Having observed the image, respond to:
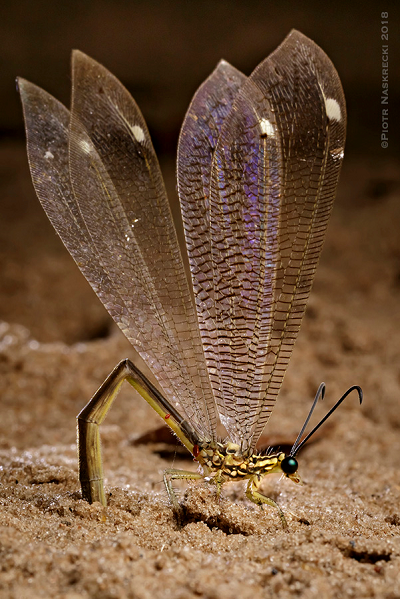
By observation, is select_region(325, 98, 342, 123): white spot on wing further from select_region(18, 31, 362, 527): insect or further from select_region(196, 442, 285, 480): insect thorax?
select_region(196, 442, 285, 480): insect thorax

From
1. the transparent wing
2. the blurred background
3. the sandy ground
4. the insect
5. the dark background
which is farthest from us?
the dark background

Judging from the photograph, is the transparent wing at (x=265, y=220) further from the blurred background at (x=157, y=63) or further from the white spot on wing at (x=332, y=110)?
the blurred background at (x=157, y=63)

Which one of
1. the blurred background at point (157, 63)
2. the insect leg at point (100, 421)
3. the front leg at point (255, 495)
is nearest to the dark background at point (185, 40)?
the blurred background at point (157, 63)

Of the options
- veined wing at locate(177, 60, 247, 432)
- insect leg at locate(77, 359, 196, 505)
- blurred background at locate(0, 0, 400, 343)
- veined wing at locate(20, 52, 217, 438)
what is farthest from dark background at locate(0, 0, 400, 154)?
insect leg at locate(77, 359, 196, 505)

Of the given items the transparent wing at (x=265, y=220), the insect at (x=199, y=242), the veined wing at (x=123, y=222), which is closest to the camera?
the transparent wing at (x=265, y=220)

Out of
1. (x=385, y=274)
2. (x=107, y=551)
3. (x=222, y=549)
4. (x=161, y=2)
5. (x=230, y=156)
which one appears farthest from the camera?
(x=161, y=2)

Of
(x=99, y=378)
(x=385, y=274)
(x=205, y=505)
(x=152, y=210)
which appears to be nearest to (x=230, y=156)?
(x=152, y=210)

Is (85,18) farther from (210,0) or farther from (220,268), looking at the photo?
(220,268)
